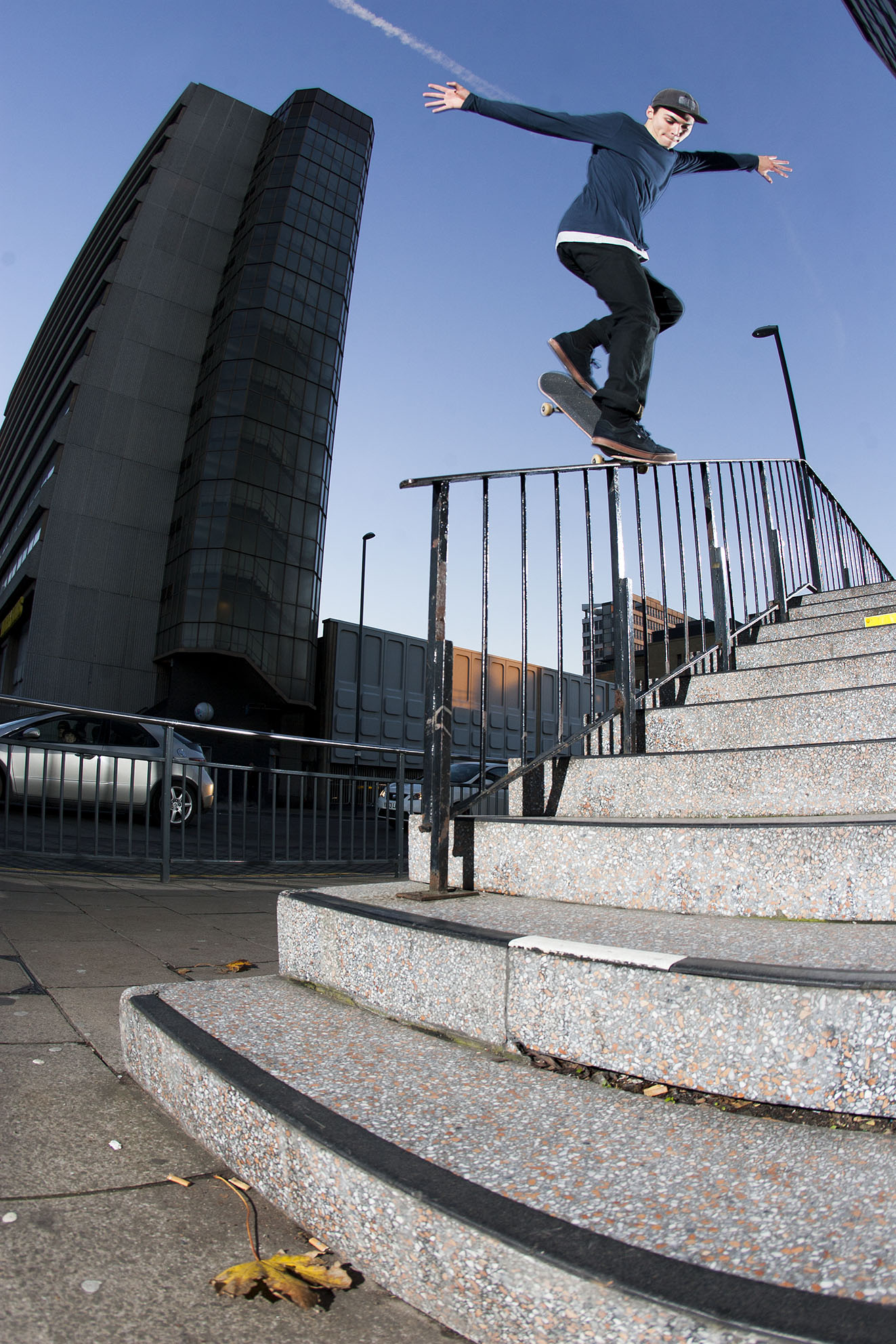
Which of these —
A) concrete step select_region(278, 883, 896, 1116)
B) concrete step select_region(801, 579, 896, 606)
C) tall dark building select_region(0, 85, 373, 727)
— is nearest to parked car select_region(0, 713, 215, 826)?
concrete step select_region(278, 883, 896, 1116)

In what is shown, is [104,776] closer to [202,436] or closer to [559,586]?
[559,586]

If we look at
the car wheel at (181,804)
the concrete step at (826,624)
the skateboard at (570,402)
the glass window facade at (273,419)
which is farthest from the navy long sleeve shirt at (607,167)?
the glass window facade at (273,419)

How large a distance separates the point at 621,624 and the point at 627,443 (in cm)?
110

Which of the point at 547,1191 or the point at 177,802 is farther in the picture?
the point at 177,802

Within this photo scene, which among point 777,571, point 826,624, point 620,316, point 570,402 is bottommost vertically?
point 826,624

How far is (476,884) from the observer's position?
107 inches

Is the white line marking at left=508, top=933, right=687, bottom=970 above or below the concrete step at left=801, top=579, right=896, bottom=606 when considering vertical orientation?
below

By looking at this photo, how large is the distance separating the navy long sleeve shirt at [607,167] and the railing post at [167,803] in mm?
4976

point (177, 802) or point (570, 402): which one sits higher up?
point (570, 402)

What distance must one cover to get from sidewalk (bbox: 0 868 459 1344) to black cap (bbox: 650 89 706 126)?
5.66 metres

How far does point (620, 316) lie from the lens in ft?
14.6

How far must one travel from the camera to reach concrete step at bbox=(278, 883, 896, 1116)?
1220 millimetres

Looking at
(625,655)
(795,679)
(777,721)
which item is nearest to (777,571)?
(795,679)

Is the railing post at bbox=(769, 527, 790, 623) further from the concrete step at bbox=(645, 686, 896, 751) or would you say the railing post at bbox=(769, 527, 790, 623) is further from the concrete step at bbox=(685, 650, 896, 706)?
the concrete step at bbox=(645, 686, 896, 751)
